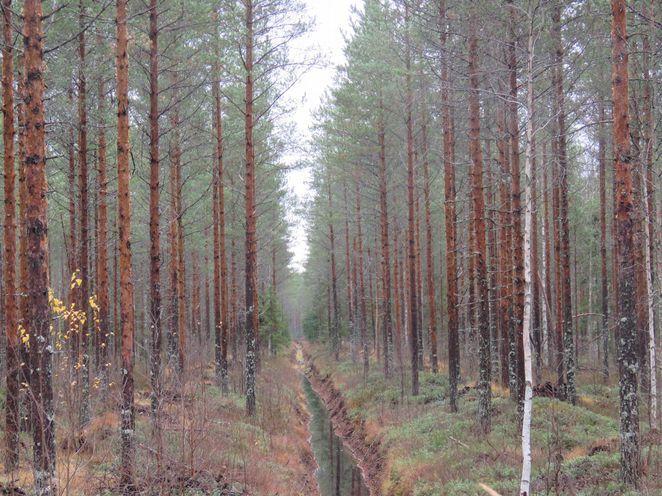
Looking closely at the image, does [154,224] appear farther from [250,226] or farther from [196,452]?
[250,226]

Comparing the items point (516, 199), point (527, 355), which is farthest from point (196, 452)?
point (516, 199)

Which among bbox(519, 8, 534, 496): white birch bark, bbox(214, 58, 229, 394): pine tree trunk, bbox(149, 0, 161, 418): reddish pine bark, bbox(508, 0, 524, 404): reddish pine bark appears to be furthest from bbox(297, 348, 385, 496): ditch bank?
bbox(149, 0, 161, 418): reddish pine bark

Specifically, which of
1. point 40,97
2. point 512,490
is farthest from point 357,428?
point 40,97

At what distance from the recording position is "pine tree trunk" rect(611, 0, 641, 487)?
7.52m

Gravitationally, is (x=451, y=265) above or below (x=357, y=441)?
above

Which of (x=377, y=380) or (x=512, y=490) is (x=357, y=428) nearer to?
(x=377, y=380)

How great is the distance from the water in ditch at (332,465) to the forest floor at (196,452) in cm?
36

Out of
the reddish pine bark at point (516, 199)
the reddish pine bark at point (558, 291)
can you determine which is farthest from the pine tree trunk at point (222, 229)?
the reddish pine bark at point (558, 291)

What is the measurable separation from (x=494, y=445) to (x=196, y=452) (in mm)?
5980

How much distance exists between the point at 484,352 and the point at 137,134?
38.2 ft

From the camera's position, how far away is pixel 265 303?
34094 mm

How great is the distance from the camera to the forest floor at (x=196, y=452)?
7.50 meters

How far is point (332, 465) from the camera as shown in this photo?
46.5 ft

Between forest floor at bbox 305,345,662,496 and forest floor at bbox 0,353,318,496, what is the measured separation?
2.15 meters
